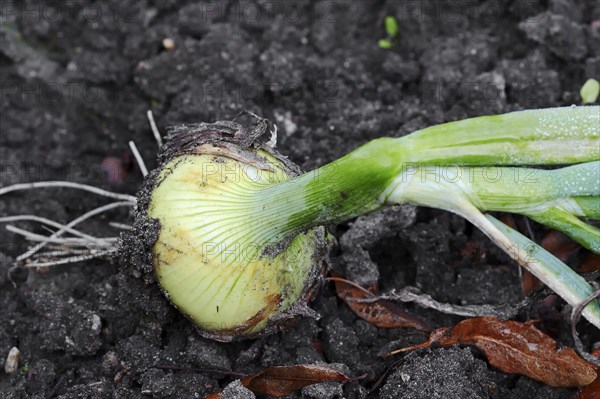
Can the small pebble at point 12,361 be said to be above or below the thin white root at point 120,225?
below

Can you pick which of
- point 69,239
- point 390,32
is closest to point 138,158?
point 69,239

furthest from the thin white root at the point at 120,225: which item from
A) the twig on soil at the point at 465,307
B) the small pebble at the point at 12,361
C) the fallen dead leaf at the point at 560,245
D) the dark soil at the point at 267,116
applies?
the fallen dead leaf at the point at 560,245

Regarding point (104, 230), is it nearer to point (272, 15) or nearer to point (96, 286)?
point (96, 286)

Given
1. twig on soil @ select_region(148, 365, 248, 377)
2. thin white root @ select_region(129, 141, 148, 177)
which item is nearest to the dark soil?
twig on soil @ select_region(148, 365, 248, 377)

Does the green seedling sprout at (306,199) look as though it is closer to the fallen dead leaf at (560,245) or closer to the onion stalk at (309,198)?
A: the onion stalk at (309,198)

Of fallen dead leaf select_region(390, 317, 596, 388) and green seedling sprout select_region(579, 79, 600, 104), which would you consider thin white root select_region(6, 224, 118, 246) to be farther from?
green seedling sprout select_region(579, 79, 600, 104)

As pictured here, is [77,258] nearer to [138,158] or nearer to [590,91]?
[138,158]

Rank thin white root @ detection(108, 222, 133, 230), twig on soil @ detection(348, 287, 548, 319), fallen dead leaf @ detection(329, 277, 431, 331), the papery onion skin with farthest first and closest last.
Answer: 1. thin white root @ detection(108, 222, 133, 230)
2. fallen dead leaf @ detection(329, 277, 431, 331)
3. twig on soil @ detection(348, 287, 548, 319)
4. the papery onion skin

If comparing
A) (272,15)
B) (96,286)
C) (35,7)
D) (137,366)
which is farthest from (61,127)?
(137,366)
